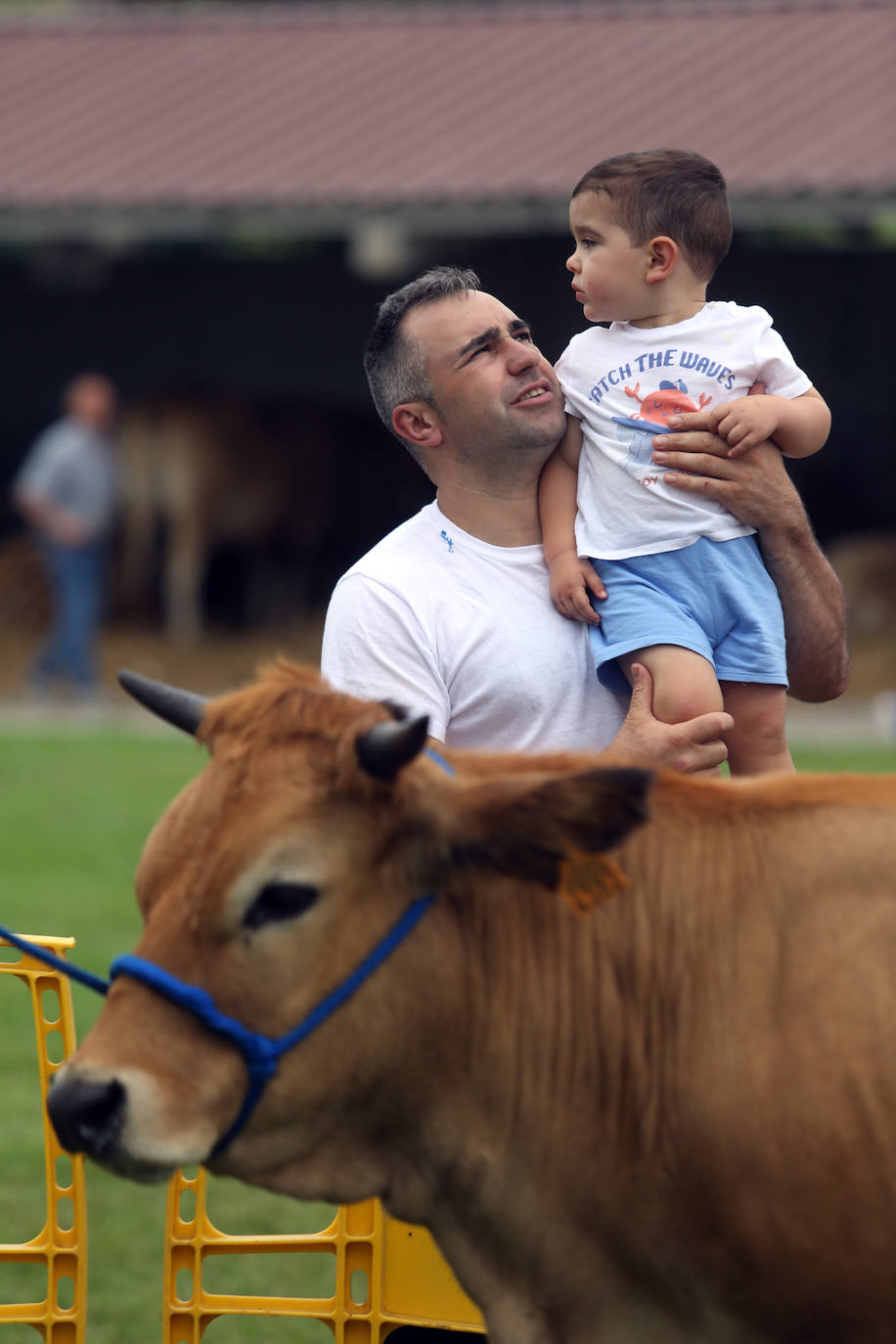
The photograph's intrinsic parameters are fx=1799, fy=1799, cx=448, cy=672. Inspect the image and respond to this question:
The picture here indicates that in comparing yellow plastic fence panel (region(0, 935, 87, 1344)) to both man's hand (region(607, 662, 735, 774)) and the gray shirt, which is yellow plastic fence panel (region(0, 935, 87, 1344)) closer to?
man's hand (region(607, 662, 735, 774))

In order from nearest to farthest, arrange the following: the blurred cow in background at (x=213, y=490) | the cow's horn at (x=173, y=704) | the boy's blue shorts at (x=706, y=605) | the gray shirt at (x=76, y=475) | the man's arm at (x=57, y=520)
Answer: the cow's horn at (x=173, y=704) < the boy's blue shorts at (x=706, y=605) < the man's arm at (x=57, y=520) < the gray shirt at (x=76, y=475) < the blurred cow in background at (x=213, y=490)

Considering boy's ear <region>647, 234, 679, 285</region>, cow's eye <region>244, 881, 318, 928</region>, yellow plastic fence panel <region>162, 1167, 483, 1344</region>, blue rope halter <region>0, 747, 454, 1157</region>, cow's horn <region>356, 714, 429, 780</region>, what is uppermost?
boy's ear <region>647, 234, 679, 285</region>

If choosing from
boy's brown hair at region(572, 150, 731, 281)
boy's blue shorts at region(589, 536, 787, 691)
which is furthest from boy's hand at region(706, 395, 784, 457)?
boy's brown hair at region(572, 150, 731, 281)

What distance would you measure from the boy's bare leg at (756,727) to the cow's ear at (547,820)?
35.7 inches

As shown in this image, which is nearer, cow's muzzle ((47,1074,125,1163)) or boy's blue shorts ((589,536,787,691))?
cow's muzzle ((47,1074,125,1163))

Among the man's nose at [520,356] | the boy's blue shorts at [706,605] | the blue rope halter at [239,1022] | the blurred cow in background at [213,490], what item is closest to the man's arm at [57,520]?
the blurred cow in background at [213,490]

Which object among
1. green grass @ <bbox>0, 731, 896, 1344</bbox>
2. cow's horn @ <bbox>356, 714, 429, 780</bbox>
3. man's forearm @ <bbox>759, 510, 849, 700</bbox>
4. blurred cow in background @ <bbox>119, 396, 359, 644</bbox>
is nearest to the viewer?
cow's horn @ <bbox>356, 714, 429, 780</bbox>

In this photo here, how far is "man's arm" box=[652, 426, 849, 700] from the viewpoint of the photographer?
3.39 meters

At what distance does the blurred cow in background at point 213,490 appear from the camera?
17.2 metres

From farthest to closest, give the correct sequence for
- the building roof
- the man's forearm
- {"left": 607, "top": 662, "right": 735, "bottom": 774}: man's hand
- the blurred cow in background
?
the blurred cow in background < the building roof < the man's forearm < {"left": 607, "top": 662, "right": 735, "bottom": 774}: man's hand

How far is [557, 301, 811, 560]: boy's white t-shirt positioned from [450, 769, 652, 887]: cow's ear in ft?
3.03

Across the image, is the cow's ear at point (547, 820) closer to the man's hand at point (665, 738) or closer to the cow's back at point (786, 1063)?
the cow's back at point (786, 1063)

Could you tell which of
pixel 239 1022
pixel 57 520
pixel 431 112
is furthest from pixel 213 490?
pixel 239 1022

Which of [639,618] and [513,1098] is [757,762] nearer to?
[639,618]
